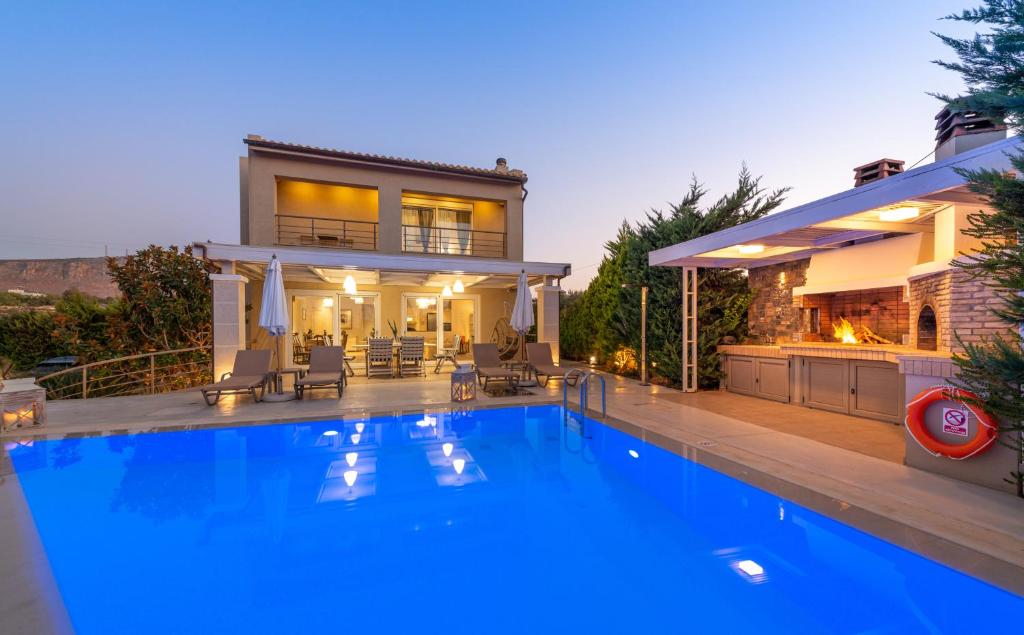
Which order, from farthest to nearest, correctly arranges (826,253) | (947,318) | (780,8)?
(780,8) → (826,253) → (947,318)

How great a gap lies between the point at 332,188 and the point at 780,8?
1390cm

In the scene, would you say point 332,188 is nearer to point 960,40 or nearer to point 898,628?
point 960,40

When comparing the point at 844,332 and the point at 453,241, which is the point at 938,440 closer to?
the point at 844,332

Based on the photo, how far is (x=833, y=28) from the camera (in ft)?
34.1

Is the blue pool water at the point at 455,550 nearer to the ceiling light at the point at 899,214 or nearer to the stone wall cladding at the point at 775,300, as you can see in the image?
the ceiling light at the point at 899,214

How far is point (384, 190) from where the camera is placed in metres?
15.0

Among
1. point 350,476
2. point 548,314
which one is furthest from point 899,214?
point 548,314

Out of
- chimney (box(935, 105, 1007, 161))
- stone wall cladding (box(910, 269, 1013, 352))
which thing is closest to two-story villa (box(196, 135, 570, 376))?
chimney (box(935, 105, 1007, 161))

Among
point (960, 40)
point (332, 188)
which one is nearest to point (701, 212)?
point (960, 40)

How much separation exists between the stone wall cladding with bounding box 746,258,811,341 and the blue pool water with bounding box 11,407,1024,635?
525 cm

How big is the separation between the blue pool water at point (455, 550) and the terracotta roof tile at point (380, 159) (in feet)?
35.6

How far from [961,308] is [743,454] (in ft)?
9.30

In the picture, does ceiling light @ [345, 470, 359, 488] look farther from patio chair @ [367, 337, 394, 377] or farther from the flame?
the flame

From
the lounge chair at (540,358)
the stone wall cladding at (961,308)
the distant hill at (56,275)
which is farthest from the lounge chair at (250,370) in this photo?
the distant hill at (56,275)
